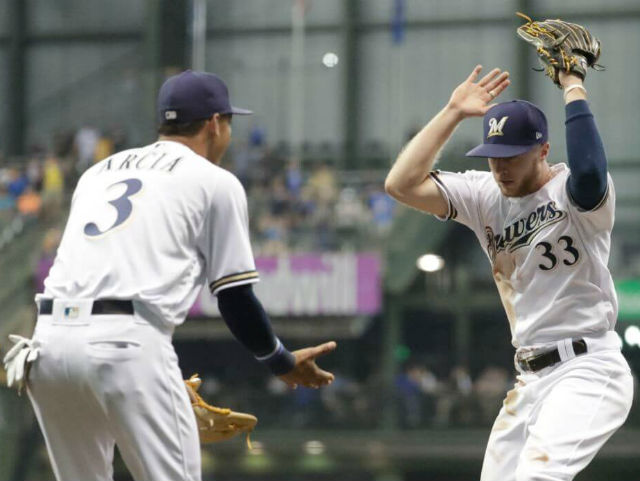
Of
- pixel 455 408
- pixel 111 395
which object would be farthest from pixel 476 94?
pixel 455 408

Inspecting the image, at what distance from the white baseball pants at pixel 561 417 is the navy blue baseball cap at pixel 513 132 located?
83cm

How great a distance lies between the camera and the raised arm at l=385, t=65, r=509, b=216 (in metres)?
5.56

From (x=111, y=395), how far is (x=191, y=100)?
110 cm

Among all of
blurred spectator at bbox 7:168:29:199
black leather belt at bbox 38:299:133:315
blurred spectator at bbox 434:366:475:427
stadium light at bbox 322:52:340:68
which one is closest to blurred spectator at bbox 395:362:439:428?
blurred spectator at bbox 434:366:475:427

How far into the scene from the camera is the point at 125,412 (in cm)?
415

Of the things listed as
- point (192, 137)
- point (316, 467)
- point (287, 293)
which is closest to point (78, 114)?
point (287, 293)

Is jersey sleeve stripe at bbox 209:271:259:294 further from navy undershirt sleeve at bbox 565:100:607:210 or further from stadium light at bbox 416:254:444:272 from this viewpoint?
A: stadium light at bbox 416:254:444:272

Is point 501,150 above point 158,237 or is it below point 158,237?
above

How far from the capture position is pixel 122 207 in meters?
4.34

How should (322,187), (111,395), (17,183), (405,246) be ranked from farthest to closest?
(17,183) < (405,246) < (322,187) < (111,395)

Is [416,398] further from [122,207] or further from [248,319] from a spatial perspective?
[122,207]

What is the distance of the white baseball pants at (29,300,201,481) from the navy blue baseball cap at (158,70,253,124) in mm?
792

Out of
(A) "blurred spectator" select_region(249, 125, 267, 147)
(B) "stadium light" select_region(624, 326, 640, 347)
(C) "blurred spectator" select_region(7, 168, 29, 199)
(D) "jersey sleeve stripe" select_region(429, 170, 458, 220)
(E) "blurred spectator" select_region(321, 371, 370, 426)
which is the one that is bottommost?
(E) "blurred spectator" select_region(321, 371, 370, 426)

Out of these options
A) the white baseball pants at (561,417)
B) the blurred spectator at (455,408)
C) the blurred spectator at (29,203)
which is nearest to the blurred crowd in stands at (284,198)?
the blurred spectator at (29,203)
